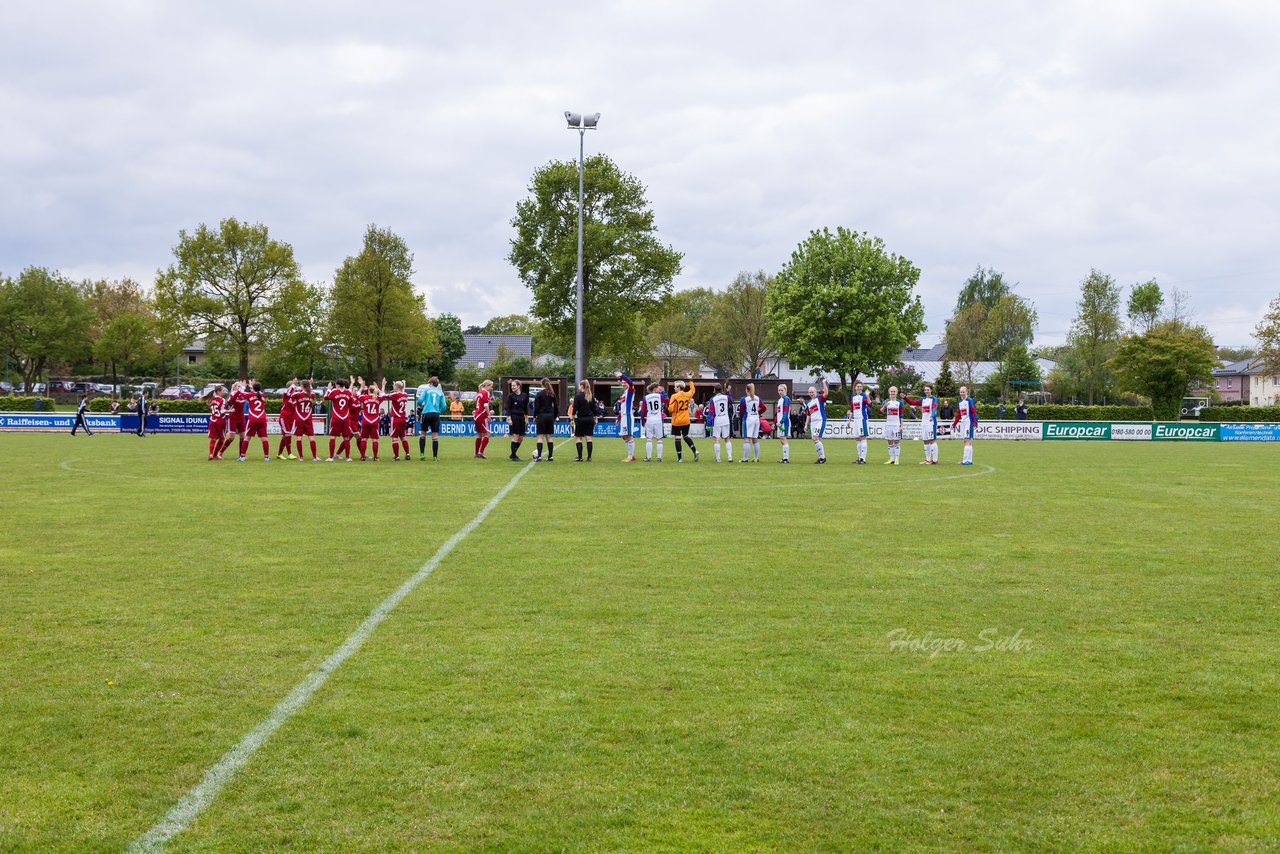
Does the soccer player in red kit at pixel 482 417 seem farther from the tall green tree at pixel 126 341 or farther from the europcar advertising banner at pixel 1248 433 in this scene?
the tall green tree at pixel 126 341

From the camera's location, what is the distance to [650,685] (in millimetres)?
5949

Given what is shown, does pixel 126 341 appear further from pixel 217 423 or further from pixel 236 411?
pixel 217 423

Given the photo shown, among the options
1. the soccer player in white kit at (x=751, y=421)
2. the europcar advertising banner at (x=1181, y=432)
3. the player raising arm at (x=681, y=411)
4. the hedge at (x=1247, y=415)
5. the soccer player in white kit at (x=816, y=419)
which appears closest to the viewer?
the player raising arm at (x=681, y=411)

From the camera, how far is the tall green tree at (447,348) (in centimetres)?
9753

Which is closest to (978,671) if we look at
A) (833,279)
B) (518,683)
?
(518,683)

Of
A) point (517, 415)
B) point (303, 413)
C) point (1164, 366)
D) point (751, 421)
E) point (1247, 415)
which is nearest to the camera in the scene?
point (517, 415)

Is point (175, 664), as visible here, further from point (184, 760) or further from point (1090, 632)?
point (1090, 632)

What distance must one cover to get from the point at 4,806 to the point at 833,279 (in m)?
63.8

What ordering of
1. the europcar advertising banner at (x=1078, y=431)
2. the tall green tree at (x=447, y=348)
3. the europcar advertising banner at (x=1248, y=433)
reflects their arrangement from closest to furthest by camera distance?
the europcar advertising banner at (x=1248, y=433)
the europcar advertising banner at (x=1078, y=431)
the tall green tree at (x=447, y=348)

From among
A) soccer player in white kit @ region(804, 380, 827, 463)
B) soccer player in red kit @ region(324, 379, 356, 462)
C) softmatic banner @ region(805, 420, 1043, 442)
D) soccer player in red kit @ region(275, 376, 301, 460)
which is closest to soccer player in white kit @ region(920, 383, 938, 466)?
soccer player in white kit @ region(804, 380, 827, 463)

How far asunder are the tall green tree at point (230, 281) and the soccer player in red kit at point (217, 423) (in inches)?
1577

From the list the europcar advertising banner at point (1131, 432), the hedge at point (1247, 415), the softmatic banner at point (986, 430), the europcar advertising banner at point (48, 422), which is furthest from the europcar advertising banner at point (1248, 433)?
the europcar advertising banner at point (48, 422)

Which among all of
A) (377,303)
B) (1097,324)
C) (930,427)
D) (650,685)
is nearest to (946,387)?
(1097,324)

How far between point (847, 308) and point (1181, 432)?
24.2 metres
